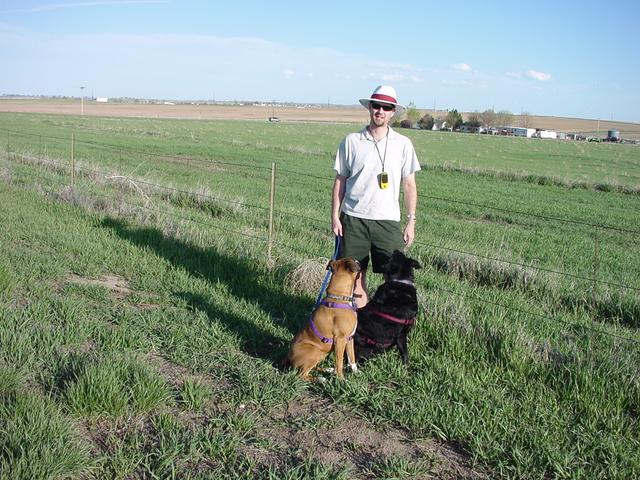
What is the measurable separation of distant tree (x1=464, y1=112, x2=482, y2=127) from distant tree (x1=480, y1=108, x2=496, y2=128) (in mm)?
844

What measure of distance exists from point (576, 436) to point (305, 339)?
193cm

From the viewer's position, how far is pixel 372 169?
15.7 ft

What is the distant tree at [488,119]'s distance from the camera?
116963 millimetres

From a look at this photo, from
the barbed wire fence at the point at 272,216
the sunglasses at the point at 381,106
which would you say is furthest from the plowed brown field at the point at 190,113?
the sunglasses at the point at 381,106

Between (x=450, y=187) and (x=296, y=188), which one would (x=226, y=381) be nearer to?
(x=296, y=188)

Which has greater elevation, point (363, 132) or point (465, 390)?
point (363, 132)

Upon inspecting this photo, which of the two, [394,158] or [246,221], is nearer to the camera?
[394,158]

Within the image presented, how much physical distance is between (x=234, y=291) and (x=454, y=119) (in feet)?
362

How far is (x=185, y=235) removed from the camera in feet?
27.4

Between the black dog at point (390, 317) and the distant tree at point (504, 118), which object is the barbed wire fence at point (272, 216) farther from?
the distant tree at point (504, 118)

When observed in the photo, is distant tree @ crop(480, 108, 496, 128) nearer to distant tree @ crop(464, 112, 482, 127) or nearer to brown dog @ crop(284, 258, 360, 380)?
distant tree @ crop(464, 112, 482, 127)

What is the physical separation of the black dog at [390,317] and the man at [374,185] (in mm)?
395

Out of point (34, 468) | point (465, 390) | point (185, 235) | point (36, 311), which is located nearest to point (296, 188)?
point (185, 235)

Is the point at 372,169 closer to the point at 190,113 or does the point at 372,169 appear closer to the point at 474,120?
the point at 190,113
